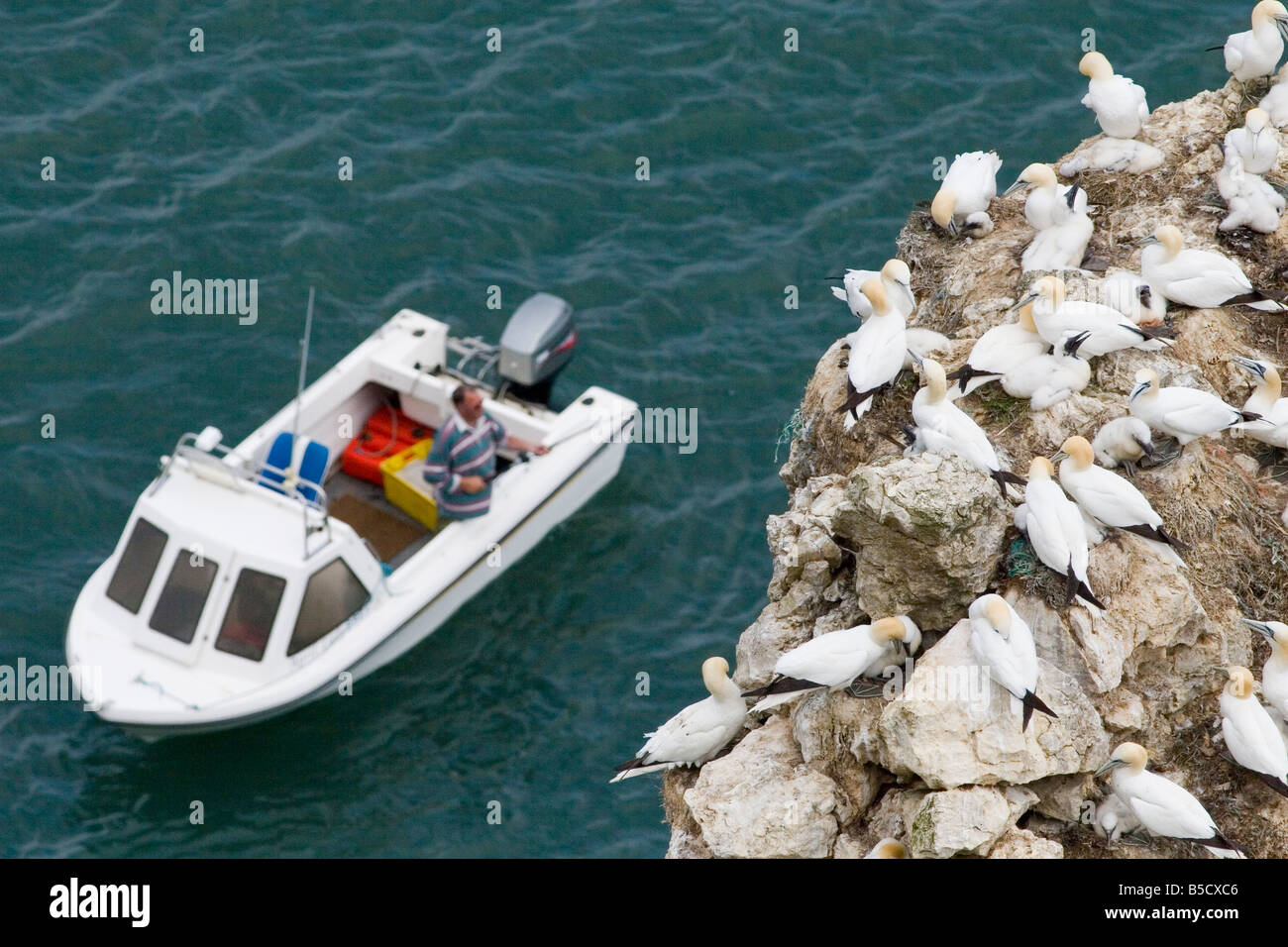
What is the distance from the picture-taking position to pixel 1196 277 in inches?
444

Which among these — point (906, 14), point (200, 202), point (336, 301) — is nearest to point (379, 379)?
point (336, 301)

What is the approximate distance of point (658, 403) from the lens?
18516 millimetres

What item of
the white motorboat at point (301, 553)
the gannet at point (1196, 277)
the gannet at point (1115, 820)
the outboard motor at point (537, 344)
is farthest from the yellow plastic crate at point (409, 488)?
the gannet at point (1115, 820)

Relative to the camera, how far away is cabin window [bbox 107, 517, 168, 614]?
603 inches

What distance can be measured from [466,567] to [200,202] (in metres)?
6.58

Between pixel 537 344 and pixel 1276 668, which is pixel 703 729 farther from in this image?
pixel 537 344

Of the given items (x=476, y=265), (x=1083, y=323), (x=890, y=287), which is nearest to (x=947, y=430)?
(x=1083, y=323)

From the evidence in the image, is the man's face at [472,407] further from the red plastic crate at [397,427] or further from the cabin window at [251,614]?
the cabin window at [251,614]

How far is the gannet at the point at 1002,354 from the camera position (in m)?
10.8

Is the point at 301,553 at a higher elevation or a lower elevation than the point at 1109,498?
lower

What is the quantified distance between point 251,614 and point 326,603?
69 centimetres

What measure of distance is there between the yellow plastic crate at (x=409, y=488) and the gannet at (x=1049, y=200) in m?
7.23
